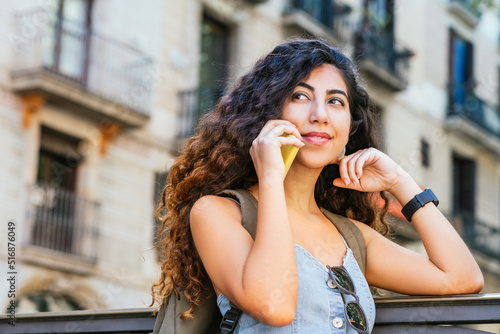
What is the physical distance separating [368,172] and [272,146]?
0.57 metres

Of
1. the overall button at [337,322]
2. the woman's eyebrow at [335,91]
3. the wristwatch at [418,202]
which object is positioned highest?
the woman's eyebrow at [335,91]

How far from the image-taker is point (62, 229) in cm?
1127

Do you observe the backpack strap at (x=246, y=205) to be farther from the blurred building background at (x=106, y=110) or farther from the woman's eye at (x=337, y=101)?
the blurred building background at (x=106, y=110)

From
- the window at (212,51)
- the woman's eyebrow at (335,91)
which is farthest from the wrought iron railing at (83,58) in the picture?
the woman's eyebrow at (335,91)

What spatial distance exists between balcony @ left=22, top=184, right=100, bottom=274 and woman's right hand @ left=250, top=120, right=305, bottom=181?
28.7 ft

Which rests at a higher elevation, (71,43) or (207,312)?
(71,43)

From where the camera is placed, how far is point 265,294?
2.05 m

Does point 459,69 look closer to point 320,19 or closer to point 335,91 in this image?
point 320,19

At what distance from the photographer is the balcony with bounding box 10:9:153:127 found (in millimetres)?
10977

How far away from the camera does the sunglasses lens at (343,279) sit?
2314mm

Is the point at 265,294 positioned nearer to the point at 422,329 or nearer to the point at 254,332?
the point at 254,332

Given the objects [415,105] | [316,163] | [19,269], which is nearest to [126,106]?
[19,269]

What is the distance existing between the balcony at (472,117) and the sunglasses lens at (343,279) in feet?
55.6

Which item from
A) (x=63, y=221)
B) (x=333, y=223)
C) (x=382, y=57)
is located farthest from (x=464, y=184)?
(x=333, y=223)
